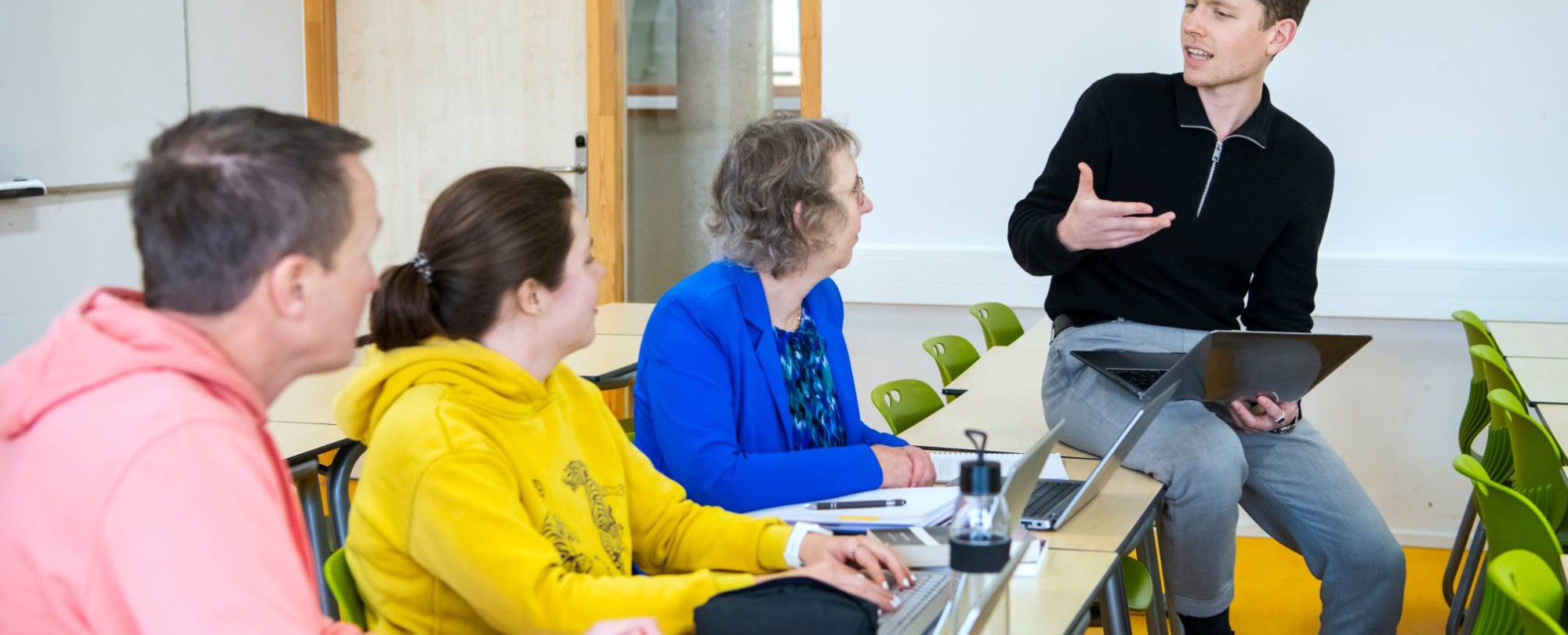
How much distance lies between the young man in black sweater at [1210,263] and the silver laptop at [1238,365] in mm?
62

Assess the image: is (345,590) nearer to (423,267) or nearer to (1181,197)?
(423,267)

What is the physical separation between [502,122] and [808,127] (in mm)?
3210

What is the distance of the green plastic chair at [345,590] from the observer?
4.97 ft

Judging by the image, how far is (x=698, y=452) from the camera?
2.05 meters

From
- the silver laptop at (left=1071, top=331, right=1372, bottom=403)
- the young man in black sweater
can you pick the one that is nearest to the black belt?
the young man in black sweater

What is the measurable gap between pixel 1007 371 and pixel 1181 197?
0.92 meters

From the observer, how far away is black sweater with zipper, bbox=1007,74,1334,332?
8.34ft

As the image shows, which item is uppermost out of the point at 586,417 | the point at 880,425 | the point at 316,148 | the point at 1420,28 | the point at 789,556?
the point at 1420,28

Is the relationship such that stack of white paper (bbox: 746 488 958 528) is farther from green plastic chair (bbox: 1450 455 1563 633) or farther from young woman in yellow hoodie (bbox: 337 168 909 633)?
green plastic chair (bbox: 1450 455 1563 633)

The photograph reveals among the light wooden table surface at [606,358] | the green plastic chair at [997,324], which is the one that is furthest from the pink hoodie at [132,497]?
the green plastic chair at [997,324]

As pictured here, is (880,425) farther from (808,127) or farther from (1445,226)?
(808,127)

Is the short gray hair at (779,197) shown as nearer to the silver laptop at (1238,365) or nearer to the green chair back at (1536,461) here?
the silver laptop at (1238,365)

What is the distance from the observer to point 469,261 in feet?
5.17

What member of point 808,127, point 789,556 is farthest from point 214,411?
point 808,127
